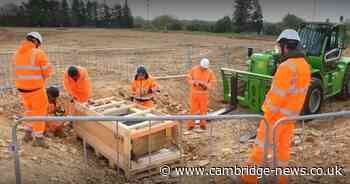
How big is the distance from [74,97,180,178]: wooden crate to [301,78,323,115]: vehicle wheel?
4.48 m

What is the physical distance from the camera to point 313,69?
1064 cm

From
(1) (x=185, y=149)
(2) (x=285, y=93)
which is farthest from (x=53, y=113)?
(2) (x=285, y=93)

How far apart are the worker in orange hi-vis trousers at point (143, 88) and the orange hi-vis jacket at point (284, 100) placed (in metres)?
3.96

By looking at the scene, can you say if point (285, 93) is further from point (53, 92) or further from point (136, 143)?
point (53, 92)

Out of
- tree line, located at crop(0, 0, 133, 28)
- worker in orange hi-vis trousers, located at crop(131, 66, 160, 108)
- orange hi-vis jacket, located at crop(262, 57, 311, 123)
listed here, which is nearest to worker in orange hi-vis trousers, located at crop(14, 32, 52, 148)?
worker in orange hi-vis trousers, located at crop(131, 66, 160, 108)

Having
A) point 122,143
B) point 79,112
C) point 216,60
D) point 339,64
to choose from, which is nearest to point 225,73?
point 339,64

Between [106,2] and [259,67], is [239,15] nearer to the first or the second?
[106,2]

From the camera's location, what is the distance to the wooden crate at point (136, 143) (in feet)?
20.2

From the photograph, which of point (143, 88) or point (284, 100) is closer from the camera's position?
point (284, 100)

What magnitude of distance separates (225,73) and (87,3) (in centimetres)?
2817

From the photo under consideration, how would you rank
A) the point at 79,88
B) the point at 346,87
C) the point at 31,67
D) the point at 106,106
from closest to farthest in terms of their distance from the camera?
the point at 31,67 < the point at 106,106 < the point at 79,88 < the point at 346,87

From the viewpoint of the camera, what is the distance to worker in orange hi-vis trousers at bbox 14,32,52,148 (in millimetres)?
7008

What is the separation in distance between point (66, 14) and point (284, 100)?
33.8m

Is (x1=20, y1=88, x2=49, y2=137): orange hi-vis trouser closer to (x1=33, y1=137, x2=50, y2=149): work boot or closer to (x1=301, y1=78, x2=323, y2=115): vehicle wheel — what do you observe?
(x1=33, y1=137, x2=50, y2=149): work boot
